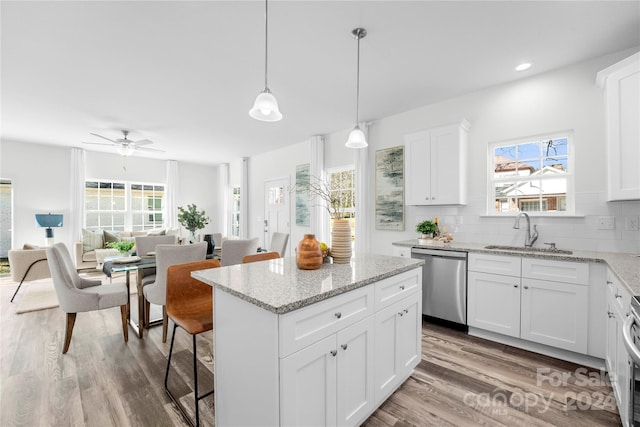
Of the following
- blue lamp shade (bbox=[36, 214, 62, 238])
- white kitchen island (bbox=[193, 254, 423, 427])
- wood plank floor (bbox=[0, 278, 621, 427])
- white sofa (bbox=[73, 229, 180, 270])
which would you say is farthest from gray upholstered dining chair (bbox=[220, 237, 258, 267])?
blue lamp shade (bbox=[36, 214, 62, 238])

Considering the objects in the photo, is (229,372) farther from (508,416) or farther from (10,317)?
(10,317)

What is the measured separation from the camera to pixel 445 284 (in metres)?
2.95

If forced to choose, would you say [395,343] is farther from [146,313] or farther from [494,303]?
[146,313]

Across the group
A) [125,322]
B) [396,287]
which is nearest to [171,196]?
[125,322]

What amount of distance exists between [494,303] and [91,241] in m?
7.24

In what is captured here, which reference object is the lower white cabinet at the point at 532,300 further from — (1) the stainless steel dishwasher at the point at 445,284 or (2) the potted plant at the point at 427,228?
(2) the potted plant at the point at 427,228

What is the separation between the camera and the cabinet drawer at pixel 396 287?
5.42 feet

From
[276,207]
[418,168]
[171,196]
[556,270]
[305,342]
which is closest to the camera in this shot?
[305,342]

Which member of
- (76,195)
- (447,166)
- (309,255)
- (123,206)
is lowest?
(309,255)

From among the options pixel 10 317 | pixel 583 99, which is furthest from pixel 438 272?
pixel 10 317

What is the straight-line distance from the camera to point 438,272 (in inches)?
118

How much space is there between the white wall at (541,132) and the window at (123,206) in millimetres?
6566

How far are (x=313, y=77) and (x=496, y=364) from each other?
324cm

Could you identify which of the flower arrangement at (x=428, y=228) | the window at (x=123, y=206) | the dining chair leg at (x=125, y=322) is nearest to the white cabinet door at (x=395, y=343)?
the flower arrangement at (x=428, y=228)
